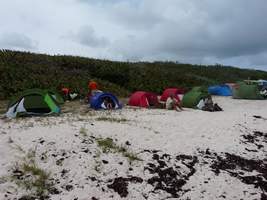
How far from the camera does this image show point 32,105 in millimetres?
17000

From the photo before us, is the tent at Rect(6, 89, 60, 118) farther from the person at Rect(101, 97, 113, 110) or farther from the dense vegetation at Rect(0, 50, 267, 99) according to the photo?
the dense vegetation at Rect(0, 50, 267, 99)

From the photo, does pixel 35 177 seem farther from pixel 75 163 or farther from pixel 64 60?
pixel 64 60

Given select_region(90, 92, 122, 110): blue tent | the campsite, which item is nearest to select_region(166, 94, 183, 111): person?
the campsite

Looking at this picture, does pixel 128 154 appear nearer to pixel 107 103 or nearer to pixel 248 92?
pixel 107 103

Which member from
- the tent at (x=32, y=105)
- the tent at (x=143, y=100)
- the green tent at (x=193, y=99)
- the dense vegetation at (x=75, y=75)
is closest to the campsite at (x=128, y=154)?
the tent at (x=32, y=105)

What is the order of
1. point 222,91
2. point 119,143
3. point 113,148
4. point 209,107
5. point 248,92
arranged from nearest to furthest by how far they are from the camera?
point 113,148
point 119,143
point 209,107
point 248,92
point 222,91

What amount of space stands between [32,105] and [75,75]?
15575mm

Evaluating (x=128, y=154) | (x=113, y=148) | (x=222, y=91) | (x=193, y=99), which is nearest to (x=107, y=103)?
(x=193, y=99)

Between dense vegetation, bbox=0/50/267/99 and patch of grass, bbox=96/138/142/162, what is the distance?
48.8 feet

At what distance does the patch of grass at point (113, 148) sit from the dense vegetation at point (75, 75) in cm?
1487

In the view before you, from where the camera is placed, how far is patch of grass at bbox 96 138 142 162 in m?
11.3

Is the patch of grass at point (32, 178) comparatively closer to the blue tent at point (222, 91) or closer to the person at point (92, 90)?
the person at point (92, 90)

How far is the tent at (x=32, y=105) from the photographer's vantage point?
54.9 ft

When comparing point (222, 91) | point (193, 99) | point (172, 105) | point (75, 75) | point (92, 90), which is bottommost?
point (172, 105)
